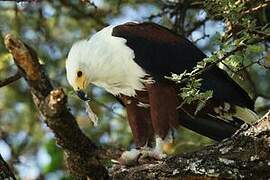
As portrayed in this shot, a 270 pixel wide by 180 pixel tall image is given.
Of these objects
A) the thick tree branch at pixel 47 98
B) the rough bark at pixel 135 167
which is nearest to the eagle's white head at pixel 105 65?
the rough bark at pixel 135 167

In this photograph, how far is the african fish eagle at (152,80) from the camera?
438 cm

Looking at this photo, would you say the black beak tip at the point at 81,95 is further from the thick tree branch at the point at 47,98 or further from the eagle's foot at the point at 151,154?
the thick tree branch at the point at 47,98

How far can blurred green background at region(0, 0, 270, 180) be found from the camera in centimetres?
562

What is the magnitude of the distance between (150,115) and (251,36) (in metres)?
1.58

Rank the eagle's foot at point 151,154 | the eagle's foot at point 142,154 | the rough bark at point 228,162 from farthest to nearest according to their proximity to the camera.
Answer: the eagle's foot at point 151,154 < the eagle's foot at point 142,154 < the rough bark at point 228,162

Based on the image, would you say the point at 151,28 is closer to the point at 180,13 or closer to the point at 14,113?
the point at 180,13

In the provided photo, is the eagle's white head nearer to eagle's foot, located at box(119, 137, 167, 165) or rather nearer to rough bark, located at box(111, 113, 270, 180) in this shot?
eagle's foot, located at box(119, 137, 167, 165)

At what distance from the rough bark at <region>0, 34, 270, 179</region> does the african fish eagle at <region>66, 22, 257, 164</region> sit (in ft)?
3.00

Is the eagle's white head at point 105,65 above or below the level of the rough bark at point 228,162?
below

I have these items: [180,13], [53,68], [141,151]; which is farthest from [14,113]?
[141,151]

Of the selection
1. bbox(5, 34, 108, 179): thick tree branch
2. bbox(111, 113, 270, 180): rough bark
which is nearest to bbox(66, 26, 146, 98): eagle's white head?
bbox(111, 113, 270, 180): rough bark

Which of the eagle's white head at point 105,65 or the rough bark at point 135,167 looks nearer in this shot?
the rough bark at point 135,167

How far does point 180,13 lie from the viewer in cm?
512

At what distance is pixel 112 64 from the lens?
4410 millimetres
